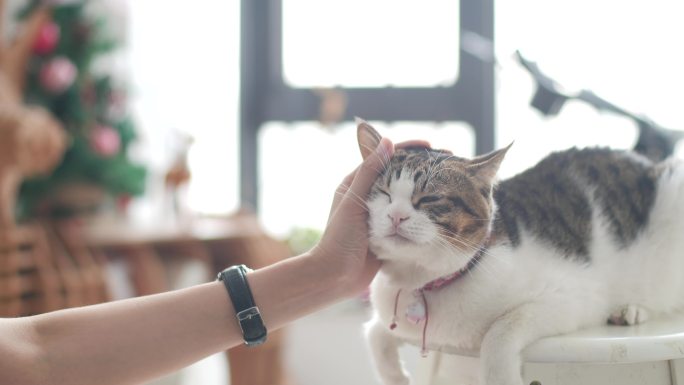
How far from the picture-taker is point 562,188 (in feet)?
3.29

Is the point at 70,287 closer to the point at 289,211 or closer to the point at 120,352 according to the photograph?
the point at 120,352

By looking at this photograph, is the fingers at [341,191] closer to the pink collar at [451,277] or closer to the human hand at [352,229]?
the human hand at [352,229]

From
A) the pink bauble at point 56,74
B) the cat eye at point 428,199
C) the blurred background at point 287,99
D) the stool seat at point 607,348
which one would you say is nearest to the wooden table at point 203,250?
the blurred background at point 287,99

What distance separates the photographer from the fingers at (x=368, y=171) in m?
0.84

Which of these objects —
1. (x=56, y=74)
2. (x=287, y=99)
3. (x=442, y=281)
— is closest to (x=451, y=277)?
(x=442, y=281)

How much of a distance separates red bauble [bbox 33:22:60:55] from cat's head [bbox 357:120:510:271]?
1.43m

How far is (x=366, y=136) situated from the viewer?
0.88 m

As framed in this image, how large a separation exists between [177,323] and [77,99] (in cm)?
145

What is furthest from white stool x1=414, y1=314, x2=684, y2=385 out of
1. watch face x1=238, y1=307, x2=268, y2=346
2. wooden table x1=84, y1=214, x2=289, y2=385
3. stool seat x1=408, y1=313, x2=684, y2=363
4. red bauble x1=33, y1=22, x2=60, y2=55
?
red bauble x1=33, y1=22, x2=60, y2=55

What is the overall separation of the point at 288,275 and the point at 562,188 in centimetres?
45

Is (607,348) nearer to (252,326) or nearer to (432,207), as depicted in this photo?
(432,207)

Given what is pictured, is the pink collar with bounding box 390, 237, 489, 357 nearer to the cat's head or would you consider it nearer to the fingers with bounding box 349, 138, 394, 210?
the cat's head

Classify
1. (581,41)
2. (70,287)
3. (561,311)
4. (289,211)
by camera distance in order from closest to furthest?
(561,311), (70,287), (581,41), (289,211)

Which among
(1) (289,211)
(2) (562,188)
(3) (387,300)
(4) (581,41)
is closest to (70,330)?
(3) (387,300)
